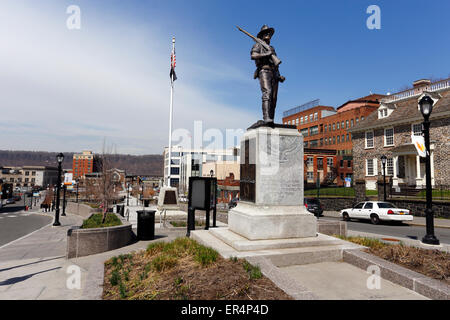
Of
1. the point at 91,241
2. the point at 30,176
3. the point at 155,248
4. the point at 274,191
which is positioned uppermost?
the point at 274,191

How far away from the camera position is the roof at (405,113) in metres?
29.2

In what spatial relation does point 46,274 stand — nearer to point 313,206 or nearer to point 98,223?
point 98,223

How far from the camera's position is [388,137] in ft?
114

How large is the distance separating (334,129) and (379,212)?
140 feet

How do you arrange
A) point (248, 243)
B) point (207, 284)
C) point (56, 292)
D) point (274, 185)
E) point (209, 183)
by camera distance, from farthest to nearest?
point (209, 183) < point (274, 185) < point (248, 243) < point (56, 292) < point (207, 284)

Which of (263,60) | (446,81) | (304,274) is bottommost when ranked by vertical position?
(304,274)

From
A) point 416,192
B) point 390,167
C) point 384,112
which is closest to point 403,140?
point 390,167

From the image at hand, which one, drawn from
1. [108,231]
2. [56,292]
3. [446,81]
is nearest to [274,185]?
[56,292]

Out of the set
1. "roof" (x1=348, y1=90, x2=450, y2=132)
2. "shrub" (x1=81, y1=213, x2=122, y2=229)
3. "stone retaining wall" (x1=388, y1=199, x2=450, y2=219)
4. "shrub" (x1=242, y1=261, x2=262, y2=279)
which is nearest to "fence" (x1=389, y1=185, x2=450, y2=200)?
"stone retaining wall" (x1=388, y1=199, x2=450, y2=219)

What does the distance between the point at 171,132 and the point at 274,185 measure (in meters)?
20.4

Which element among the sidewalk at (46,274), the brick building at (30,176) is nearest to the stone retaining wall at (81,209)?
the sidewalk at (46,274)

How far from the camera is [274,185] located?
22.7 ft

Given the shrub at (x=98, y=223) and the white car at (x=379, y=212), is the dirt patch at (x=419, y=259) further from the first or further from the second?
the white car at (x=379, y=212)

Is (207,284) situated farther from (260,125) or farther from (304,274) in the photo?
(260,125)
